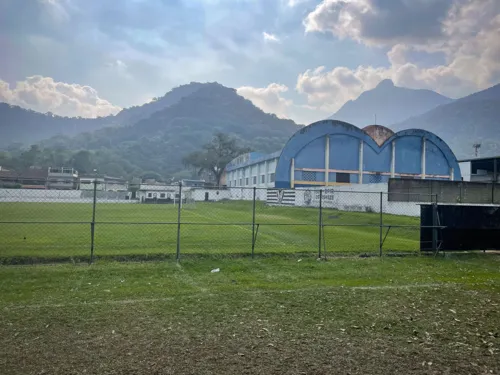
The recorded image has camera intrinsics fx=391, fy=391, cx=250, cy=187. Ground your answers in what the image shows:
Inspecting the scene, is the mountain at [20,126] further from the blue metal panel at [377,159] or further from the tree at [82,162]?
the blue metal panel at [377,159]

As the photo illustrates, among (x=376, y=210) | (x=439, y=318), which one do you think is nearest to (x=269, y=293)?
(x=439, y=318)

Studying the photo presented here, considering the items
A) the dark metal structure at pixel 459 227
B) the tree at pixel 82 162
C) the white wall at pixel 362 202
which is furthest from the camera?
the tree at pixel 82 162

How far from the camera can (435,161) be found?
53312mm

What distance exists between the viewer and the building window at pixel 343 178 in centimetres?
4878

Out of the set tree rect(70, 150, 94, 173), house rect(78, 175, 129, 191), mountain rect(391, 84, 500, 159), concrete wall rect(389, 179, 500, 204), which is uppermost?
mountain rect(391, 84, 500, 159)

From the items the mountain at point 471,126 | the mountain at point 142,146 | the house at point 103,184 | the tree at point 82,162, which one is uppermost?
the mountain at point 471,126

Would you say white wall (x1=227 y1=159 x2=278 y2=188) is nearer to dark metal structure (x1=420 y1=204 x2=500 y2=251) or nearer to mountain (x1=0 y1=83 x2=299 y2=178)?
dark metal structure (x1=420 y1=204 x2=500 y2=251)

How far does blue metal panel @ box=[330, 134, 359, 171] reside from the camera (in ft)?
160

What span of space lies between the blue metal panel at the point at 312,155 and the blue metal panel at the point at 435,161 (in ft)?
51.2

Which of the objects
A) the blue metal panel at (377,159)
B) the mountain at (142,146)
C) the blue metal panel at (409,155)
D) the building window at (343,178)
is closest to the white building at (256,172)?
the building window at (343,178)

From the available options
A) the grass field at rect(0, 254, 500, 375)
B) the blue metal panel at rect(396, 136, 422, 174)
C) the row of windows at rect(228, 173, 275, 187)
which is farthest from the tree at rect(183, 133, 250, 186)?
the grass field at rect(0, 254, 500, 375)

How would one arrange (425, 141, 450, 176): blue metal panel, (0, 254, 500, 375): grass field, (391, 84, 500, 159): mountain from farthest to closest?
(391, 84, 500, 159): mountain → (425, 141, 450, 176): blue metal panel → (0, 254, 500, 375): grass field

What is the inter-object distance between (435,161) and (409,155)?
4.05m

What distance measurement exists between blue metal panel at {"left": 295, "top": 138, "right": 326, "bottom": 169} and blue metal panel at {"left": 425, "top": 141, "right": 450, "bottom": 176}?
51.2 feet
